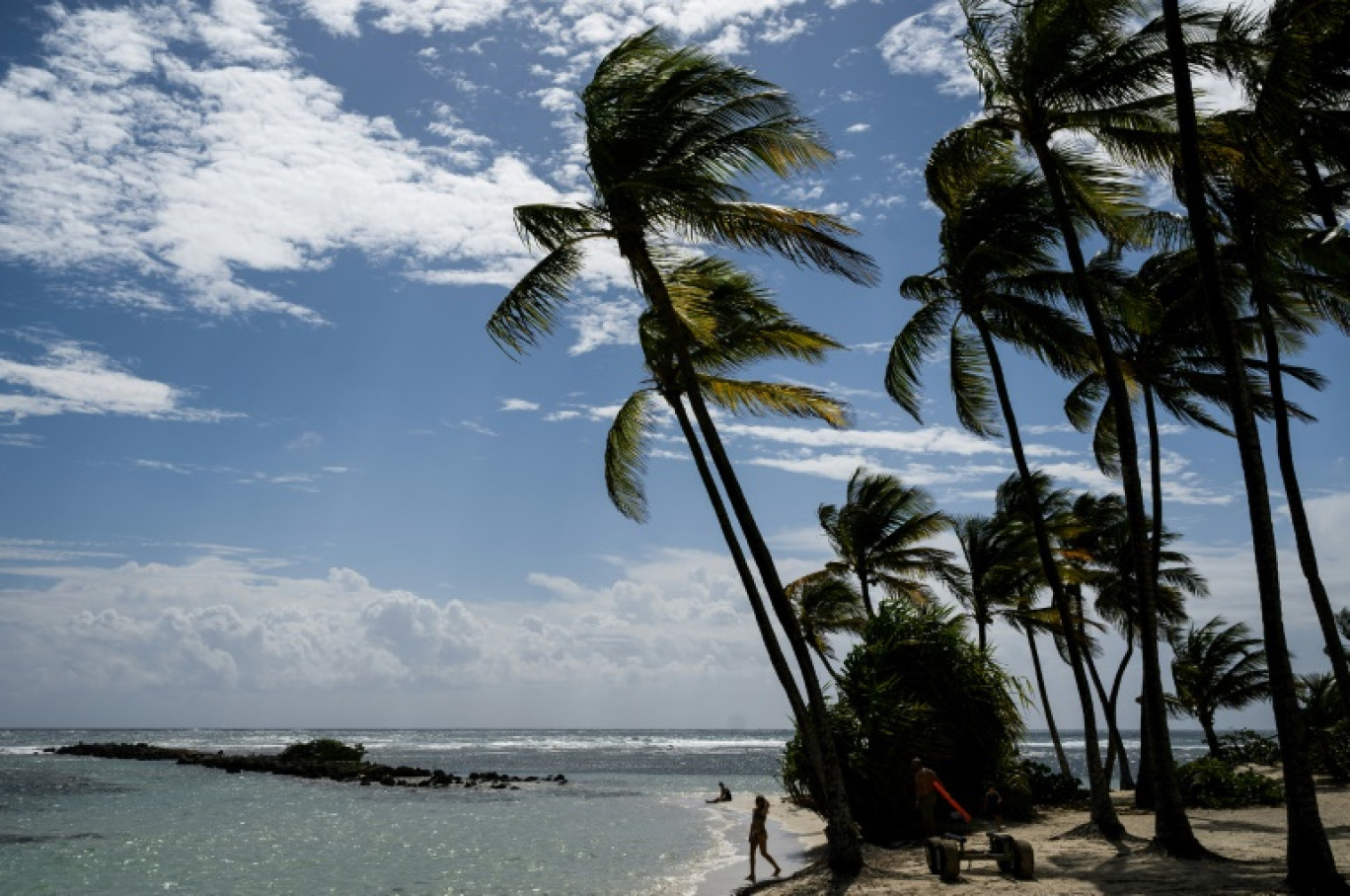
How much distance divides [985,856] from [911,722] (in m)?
5.29

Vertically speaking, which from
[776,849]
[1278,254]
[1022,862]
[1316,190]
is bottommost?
[776,849]

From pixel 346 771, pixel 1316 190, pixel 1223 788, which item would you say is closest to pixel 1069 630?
pixel 1316 190

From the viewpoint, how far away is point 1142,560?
1314cm

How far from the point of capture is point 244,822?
29141 millimetres

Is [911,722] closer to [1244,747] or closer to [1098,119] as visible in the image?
[1098,119]

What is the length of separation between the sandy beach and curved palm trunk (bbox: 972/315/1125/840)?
433mm

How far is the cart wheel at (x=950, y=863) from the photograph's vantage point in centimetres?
1241

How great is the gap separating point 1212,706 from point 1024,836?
839 inches

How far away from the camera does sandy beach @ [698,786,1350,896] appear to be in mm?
10945

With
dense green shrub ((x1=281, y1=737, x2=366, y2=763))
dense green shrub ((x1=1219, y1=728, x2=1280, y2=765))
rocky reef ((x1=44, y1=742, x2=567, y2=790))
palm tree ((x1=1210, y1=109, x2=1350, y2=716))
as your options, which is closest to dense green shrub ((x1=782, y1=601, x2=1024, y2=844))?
palm tree ((x1=1210, y1=109, x2=1350, y2=716))

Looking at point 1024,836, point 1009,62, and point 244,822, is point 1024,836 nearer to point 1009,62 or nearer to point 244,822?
point 1009,62

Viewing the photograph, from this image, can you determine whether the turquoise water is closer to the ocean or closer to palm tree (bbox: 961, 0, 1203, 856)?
the ocean

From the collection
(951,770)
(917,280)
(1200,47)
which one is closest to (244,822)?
(951,770)

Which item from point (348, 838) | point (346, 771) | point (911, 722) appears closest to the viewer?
point (911, 722)
